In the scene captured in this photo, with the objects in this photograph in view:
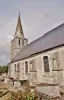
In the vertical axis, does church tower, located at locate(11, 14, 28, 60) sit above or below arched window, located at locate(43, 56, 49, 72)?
above

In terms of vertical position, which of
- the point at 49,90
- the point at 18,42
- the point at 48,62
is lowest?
→ the point at 49,90

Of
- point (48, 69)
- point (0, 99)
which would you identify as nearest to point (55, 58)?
point (48, 69)

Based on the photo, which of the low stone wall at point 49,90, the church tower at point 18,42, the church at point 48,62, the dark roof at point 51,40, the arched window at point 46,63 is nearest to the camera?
the low stone wall at point 49,90

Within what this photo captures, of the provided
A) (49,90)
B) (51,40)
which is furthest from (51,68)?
(49,90)

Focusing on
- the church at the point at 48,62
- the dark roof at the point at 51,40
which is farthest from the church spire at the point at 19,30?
the dark roof at the point at 51,40

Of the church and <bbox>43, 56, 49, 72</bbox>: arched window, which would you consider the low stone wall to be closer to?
the church

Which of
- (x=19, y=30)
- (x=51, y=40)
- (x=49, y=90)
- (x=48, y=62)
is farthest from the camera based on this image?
(x=19, y=30)

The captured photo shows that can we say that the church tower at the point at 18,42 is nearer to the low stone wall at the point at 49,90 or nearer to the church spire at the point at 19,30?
the church spire at the point at 19,30

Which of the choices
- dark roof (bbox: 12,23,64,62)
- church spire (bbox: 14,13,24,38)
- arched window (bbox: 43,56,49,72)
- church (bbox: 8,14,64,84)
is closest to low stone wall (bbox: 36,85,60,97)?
church (bbox: 8,14,64,84)

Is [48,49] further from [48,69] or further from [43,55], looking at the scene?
[48,69]

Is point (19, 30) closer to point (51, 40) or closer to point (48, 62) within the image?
point (51, 40)

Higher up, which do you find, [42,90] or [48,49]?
[48,49]

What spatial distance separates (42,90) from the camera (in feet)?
33.9

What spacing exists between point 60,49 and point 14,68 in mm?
17822
